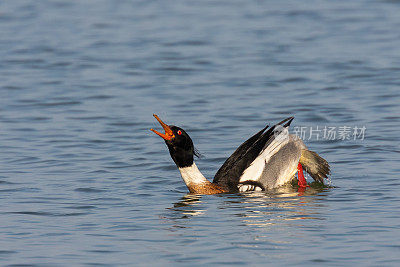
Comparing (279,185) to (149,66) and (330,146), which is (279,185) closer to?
(330,146)

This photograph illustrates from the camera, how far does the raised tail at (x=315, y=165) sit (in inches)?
539

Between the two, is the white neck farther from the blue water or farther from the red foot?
the red foot

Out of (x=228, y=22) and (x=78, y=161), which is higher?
(x=228, y=22)

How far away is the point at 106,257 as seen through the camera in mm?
9375

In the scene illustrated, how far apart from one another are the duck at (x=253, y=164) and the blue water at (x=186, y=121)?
0.29 m

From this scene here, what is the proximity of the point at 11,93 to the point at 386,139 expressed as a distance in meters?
9.57

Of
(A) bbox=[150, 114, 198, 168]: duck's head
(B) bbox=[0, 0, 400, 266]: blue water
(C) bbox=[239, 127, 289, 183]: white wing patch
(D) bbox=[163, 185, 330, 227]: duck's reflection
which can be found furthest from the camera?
(C) bbox=[239, 127, 289, 183]: white wing patch

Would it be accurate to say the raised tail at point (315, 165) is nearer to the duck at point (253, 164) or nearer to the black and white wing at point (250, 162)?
the duck at point (253, 164)

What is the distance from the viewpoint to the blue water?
994cm

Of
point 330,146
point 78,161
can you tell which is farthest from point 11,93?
point 330,146

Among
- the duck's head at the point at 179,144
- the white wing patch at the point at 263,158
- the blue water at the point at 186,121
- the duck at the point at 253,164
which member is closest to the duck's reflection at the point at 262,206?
the blue water at the point at 186,121

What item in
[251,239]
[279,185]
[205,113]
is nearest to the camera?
[251,239]

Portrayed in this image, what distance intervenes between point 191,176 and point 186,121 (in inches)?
188

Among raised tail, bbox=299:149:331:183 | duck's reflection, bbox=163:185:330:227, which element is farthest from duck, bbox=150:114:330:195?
duck's reflection, bbox=163:185:330:227
